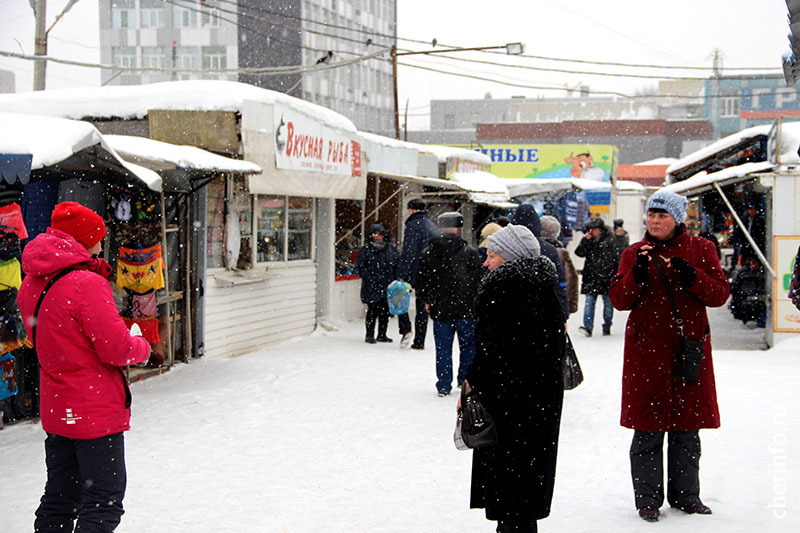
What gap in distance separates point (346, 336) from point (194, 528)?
8.40 metres

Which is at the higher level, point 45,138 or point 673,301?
point 45,138

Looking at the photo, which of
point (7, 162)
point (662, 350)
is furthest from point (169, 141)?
point (662, 350)

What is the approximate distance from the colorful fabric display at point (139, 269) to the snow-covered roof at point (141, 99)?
7.02 ft

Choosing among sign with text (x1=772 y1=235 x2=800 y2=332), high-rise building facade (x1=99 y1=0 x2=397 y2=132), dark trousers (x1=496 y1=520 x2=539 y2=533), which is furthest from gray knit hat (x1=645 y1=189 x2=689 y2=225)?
high-rise building facade (x1=99 y1=0 x2=397 y2=132)

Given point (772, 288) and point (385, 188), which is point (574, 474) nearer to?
point (772, 288)

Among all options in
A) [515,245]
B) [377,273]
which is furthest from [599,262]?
[515,245]

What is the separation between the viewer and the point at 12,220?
248 inches

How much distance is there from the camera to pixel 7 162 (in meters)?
5.53

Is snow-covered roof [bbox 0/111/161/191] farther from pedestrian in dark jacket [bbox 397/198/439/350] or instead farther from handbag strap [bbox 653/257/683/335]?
pedestrian in dark jacket [bbox 397/198/439/350]

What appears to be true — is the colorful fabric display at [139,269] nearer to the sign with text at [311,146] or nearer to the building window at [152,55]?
the sign with text at [311,146]

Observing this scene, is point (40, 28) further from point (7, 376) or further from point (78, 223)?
point (78, 223)

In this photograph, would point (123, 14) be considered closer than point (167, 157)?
No

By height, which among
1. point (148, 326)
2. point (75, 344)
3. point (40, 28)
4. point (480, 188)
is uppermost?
point (40, 28)

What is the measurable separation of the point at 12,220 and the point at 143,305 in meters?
2.49
